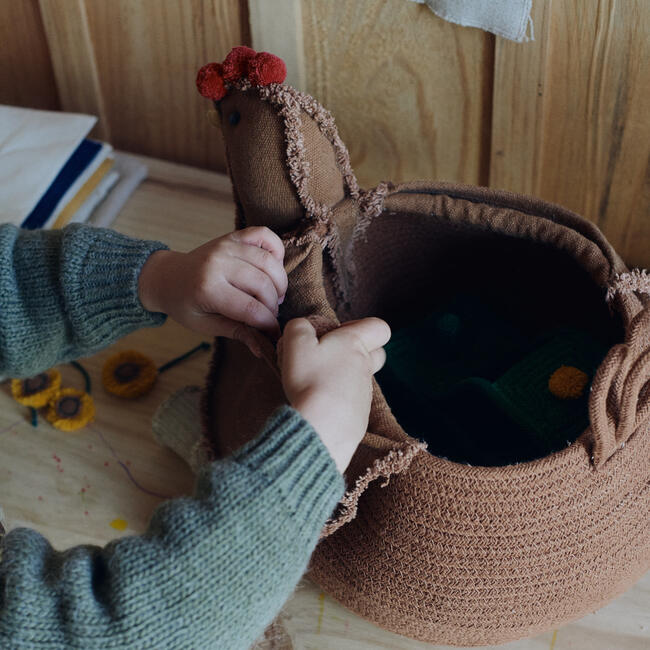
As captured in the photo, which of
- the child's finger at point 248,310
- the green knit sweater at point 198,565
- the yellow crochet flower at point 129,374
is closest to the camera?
the green knit sweater at point 198,565

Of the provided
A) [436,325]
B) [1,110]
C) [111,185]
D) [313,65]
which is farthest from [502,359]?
[1,110]

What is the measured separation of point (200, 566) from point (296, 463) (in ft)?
0.28

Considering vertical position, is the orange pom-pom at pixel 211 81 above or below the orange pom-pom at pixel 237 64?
below

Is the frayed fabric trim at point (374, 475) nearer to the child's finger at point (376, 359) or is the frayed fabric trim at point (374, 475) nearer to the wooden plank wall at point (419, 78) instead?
the child's finger at point (376, 359)

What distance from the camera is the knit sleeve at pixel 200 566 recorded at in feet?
1.56

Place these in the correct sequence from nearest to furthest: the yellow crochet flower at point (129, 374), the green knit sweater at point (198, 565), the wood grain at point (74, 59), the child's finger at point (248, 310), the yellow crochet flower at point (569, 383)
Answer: the green knit sweater at point (198, 565), the child's finger at point (248, 310), the yellow crochet flower at point (569, 383), the yellow crochet flower at point (129, 374), the wood grain at point (74, 59)

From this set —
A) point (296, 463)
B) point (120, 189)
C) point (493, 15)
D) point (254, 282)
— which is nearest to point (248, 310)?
point (254, 282)

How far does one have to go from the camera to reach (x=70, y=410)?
0.79 metres

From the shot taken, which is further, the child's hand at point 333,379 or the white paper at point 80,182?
the white paper at point 80,182

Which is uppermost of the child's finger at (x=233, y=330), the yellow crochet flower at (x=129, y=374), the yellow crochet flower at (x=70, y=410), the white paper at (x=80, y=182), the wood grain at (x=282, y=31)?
the wood grain at (x=282, y=31)

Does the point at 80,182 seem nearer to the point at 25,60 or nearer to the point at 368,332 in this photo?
the point at 25,60

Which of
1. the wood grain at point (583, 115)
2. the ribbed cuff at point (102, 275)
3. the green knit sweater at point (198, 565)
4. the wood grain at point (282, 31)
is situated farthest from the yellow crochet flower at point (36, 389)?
the wood grain at point (583, 115)

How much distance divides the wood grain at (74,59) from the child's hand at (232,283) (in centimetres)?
45

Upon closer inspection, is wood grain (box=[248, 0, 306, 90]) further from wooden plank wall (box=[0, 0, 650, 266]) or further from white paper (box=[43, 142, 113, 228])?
white paper (box=[43, 142, 113, 228])
